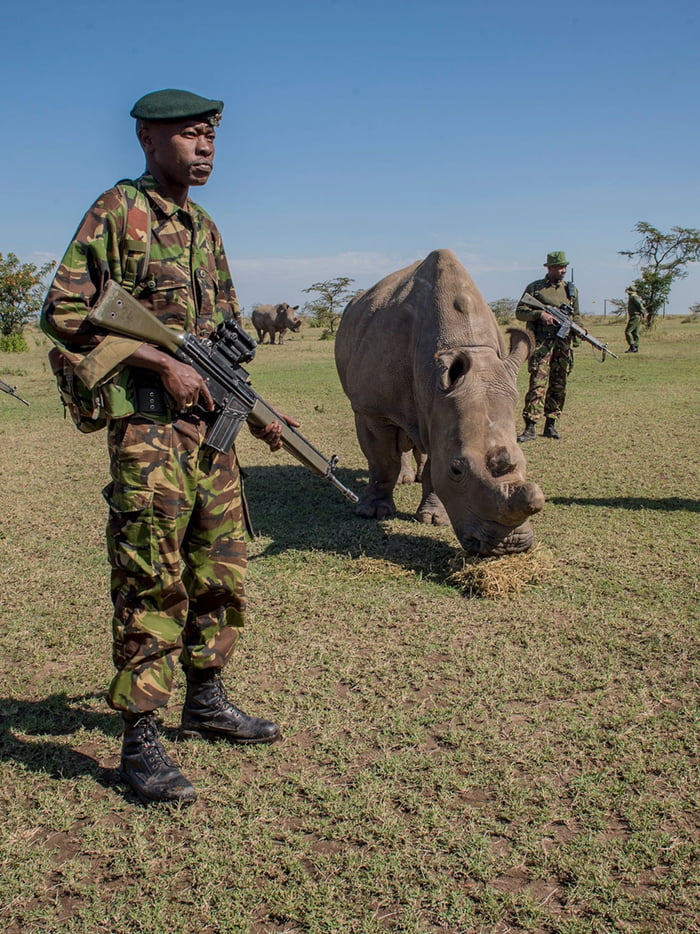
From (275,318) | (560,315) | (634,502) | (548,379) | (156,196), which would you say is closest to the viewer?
(156,196)

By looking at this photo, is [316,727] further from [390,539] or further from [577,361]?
[577,361]

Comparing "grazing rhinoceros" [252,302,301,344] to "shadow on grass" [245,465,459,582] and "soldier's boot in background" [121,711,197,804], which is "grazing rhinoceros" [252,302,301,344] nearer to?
"shadow on grass" [245,465,459,582]

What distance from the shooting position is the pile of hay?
17.4ft

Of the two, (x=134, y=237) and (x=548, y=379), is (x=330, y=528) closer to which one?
(x=134, y=237)

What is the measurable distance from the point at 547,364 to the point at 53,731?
9057 mm

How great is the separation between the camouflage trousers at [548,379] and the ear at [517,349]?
16.7 ft

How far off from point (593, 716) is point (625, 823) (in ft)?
2.51

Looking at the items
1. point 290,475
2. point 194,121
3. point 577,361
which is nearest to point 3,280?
point 577,361

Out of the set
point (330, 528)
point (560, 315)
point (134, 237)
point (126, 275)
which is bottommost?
point (330, 528)

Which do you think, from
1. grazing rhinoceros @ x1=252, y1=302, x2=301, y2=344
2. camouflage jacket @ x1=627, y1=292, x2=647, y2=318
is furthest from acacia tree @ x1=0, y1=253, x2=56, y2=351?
camouflage jacket @ x1=627, y1=292, x2=647, y2=318

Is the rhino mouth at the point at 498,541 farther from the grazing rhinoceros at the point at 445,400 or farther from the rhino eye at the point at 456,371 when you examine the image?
the rhino eye at the point at 456,371

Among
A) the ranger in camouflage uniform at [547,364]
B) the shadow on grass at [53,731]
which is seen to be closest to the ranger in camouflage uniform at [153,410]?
the shadow on grass at [53,731]

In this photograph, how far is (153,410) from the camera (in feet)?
10.5

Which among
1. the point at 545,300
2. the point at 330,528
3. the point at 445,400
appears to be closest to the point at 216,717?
the point at 445,400
